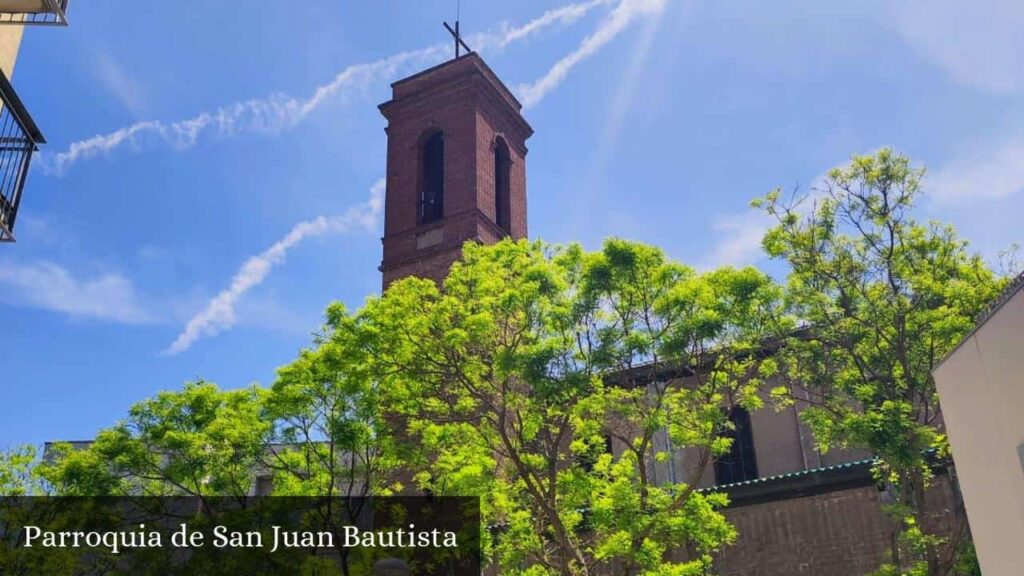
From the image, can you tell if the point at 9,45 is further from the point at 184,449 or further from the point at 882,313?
the point at 882,313

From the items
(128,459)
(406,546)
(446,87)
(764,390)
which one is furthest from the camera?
(446,87)

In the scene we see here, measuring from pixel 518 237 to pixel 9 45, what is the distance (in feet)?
60.1

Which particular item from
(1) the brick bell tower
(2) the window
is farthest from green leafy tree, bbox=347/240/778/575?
(2) the window

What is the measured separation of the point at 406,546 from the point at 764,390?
10.1 metres

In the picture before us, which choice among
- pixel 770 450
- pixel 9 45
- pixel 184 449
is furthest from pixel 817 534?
pixel 9 45

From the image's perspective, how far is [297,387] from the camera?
56.7ft

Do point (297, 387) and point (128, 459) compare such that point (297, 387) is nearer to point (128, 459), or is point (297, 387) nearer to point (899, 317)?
point (128, 459)

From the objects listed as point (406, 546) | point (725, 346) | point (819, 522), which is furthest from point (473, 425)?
point (819, 522)

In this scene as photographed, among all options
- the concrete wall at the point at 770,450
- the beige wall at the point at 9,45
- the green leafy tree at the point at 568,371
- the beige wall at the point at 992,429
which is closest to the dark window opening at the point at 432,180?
the concrete wall at the point at 770,450

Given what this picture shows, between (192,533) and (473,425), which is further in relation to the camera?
(192,533)

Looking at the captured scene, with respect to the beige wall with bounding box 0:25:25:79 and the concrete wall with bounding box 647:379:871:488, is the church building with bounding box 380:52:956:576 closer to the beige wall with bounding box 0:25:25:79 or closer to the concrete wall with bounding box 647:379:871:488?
the concrete wall with bounding box 647:379:871:488

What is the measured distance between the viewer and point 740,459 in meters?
23.1

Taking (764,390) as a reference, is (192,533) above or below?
below

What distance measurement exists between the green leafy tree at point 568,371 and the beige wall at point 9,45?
6.67 m
